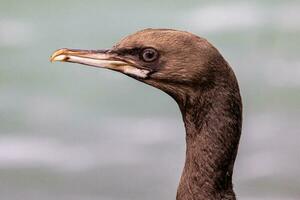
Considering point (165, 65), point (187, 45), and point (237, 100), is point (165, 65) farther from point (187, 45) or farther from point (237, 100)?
point (237, 100)

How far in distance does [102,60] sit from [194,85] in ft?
0.94

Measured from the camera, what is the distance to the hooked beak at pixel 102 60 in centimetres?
221

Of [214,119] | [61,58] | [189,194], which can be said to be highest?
[61,58]

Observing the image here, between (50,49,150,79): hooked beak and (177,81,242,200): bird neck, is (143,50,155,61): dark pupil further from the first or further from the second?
(177,81,242,200): bird neck

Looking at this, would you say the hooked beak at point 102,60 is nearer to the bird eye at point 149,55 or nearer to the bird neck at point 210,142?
the bird eye at point 149,55

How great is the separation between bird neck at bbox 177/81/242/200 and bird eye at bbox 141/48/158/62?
0.16 m

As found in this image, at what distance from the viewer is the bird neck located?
2217mm

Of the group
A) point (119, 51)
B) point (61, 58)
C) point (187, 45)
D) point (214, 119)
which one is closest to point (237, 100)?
point (214, 119)

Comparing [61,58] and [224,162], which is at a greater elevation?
[61,58]

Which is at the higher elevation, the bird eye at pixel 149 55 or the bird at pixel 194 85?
the bird eye at pixel 149 55

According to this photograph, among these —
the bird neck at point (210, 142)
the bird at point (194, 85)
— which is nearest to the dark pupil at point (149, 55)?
the bird at point (194, 85)

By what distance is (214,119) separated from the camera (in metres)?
2.23

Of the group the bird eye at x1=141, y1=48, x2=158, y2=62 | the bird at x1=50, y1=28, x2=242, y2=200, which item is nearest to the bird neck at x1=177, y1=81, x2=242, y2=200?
the bird at x1=50, y1=28, x2=242, y2=200

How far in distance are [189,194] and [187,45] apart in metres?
0.46
